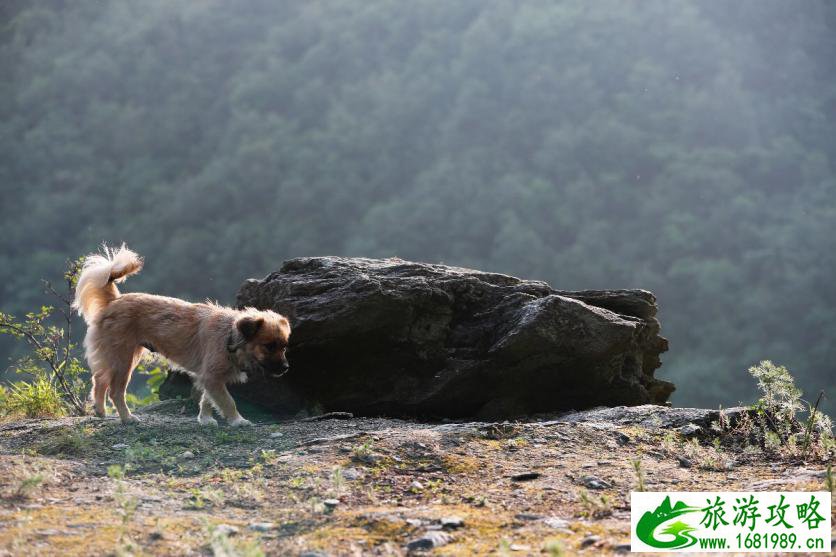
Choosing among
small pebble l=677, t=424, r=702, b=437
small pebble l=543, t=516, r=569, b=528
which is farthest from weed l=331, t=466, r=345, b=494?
small pebble l=677, t=424, r=702, b=437

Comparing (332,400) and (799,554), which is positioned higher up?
(332,400)

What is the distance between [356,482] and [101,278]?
5.57 m

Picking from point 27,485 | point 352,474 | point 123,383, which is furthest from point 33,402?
point 352,474

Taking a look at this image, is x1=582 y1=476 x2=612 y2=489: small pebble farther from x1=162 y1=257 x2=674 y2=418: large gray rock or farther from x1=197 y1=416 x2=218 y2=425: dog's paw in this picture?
x1=197 y1=416 x2=218 y2=425: dog's paw

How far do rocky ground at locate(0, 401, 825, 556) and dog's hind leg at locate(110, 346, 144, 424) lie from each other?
54 centimetres

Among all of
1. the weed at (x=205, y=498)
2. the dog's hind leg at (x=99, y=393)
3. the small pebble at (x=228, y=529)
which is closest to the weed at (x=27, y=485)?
the weed at (x=205, y=498)

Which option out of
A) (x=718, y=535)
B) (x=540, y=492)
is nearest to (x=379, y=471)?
(x=540, y=492)

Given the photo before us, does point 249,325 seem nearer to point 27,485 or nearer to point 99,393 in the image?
point 99,393

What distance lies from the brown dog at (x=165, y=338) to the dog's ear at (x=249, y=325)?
0.06 meters

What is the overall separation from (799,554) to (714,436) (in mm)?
4579

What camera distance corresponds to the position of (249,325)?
31.0ft

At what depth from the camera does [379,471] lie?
21.6ft

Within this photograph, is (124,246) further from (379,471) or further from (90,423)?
(379,471)

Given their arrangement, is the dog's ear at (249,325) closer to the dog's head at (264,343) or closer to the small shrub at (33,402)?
the dog's head at (264,343)
